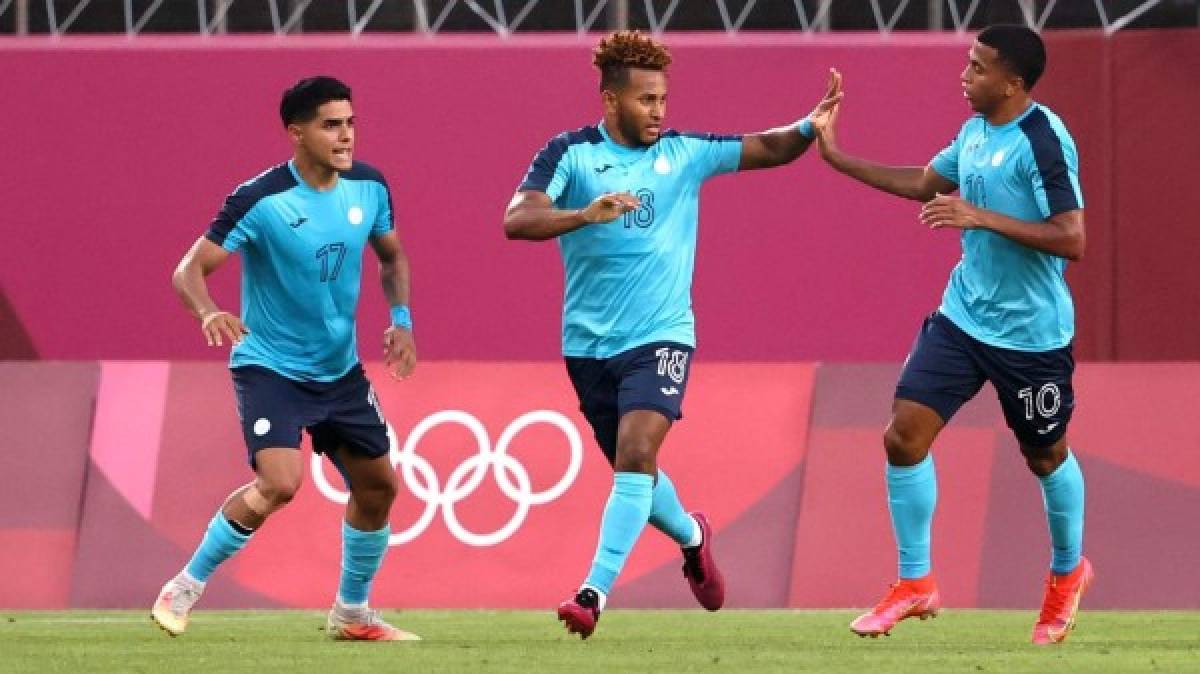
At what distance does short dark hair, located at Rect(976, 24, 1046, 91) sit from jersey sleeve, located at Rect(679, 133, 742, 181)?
1113mm

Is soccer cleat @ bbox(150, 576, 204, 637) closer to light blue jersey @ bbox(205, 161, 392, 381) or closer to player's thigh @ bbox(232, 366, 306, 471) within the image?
player's thigh @ bbox(232, 366, 306, 471)

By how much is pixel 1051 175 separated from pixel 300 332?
117 inches

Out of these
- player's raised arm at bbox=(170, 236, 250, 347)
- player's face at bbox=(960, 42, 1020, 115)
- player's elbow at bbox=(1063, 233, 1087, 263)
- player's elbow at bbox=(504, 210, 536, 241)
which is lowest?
player's raised arm at bbox=(170, 236, 250, 347)

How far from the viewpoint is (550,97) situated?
Answer: 16.8m

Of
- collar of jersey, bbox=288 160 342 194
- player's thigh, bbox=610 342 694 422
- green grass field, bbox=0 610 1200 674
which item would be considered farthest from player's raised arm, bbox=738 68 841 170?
green grass field, bbox=0 610 1200 674

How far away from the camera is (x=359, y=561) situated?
10.9 metres

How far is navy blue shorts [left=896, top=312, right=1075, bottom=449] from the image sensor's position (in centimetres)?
1044

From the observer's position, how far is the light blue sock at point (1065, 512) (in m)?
10.6

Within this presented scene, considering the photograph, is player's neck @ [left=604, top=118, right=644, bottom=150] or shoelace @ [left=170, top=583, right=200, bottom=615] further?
player's neck @ [left=604, top=118, right=644, bottom=150]

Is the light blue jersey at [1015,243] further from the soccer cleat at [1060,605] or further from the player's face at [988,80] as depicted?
the soccer cleat at [1060,605]

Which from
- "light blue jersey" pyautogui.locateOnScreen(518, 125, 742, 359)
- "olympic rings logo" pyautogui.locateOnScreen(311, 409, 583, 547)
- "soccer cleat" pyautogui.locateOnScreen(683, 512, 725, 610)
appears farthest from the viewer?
"olympic rings logo" pyautogui.locateOnScreen(311, 409, 583, 547)

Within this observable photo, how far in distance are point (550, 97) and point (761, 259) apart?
1.65 m

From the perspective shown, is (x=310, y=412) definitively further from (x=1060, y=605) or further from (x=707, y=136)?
(x=1060, y=605)

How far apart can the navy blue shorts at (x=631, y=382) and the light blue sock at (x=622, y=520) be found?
0.99ft
